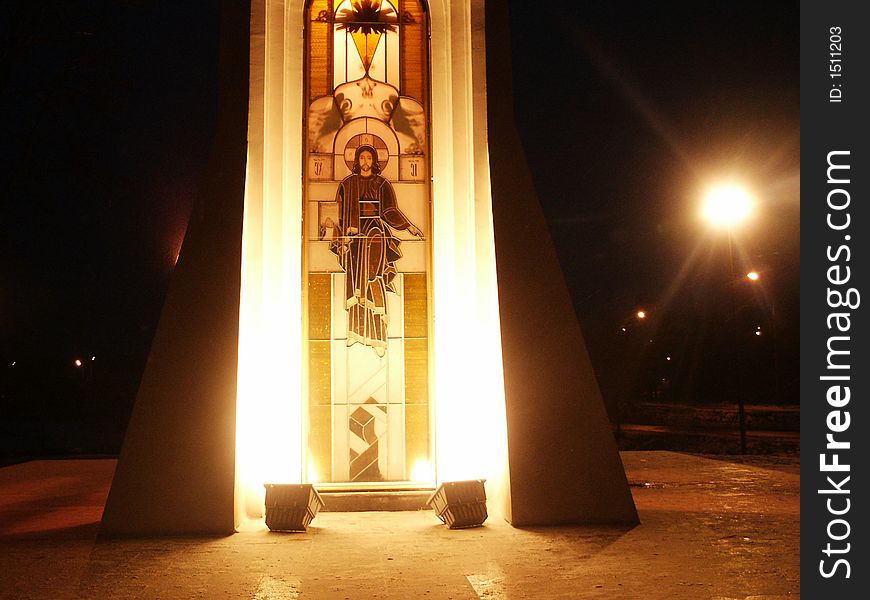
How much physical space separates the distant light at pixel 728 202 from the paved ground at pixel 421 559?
739 cm

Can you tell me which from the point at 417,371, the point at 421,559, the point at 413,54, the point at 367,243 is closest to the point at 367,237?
the point at 367,243

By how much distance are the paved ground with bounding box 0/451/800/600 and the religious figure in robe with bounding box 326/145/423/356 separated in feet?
7.44

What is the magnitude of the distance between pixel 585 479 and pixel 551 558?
1.52 m

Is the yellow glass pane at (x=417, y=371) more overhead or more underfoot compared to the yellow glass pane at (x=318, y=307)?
more underfoot

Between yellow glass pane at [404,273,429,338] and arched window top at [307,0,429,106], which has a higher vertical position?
arched window top at [307,0,429,106]

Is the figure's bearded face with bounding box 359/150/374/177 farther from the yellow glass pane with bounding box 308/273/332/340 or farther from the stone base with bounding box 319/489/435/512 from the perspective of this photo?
the stone base with bounding box 319/489/435/512

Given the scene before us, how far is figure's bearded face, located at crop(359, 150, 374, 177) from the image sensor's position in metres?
9.55

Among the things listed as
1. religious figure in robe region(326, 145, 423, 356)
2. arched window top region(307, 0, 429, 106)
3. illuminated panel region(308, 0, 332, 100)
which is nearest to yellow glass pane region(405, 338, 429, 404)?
religious figure in robe region(326, 145, 423, 356)

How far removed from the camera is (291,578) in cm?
581

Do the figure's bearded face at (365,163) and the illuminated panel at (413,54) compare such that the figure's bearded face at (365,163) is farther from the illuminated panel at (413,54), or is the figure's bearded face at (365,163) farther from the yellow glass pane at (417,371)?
the yellow glass pane at (417,371)

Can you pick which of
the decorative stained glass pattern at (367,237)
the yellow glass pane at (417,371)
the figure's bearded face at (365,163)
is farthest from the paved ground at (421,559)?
the figure's bearded face at (365,163)

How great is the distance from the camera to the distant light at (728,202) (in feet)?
49.3

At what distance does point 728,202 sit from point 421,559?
36.7ft

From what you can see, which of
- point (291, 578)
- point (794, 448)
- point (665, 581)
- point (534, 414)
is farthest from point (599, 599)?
point (794, 448)
